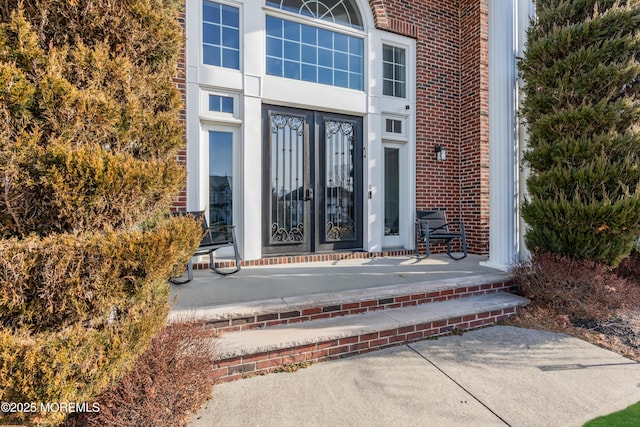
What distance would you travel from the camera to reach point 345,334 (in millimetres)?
2406

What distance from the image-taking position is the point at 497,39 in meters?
3.99

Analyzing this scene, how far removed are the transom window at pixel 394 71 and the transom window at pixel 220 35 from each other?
2.56 meters

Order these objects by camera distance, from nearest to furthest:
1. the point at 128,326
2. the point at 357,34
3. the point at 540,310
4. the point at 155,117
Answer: the point at 128,326 < the point at 155,117 < the point at 540,310 < the point at 357,34

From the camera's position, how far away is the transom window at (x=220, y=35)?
4.14 m

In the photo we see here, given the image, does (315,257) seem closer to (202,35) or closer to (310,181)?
(310,181)

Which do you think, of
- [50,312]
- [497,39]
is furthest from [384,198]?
[50,312]

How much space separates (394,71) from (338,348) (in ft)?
15.9

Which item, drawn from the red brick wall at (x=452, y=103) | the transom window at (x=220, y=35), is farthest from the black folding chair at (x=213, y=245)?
the red brick wall at (x=452, y=103)

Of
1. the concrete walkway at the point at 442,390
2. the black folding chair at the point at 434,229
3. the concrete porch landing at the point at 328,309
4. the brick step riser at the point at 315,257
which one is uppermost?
the black folding chair at the point at 434,229

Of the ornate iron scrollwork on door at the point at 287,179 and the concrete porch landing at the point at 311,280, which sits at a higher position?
the ornate iron scrollwork on door at the point at 287,179

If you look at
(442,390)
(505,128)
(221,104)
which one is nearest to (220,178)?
(221,104)

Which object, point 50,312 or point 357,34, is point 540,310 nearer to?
point 50,312

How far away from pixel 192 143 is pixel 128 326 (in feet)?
9.90

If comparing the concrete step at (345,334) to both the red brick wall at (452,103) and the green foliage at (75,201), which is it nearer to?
the green foliage at (75,201)
